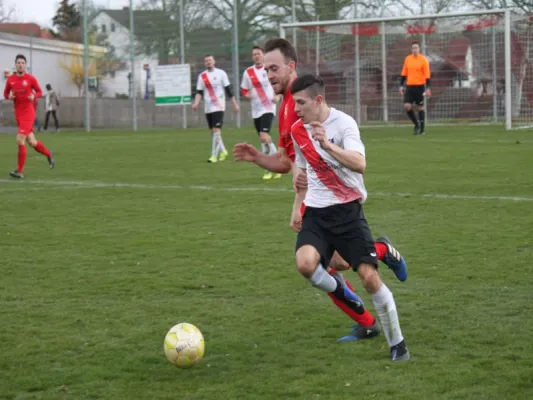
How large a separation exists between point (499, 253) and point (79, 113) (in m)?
37.5

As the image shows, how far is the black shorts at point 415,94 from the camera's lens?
79.7ft

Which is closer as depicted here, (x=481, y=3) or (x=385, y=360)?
(x=385, y=360)

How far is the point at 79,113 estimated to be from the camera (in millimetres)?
43969

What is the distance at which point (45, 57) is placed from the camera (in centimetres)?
5303

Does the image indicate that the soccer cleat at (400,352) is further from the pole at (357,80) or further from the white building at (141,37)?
the white building at (141,37)

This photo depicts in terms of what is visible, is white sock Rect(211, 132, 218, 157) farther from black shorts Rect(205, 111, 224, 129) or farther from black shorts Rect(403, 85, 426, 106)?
black shorts Rect(403, 85, 426, 106)

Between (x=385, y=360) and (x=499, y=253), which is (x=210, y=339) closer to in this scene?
(x=385, y=360)

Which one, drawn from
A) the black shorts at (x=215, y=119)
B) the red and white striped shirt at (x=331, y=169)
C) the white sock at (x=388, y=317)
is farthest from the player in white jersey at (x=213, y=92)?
the white sock at (x=388, y=317)

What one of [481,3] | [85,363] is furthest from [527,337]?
[481,3]

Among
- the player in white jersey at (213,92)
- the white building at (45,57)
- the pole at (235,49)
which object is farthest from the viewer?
the white building at (45,57)

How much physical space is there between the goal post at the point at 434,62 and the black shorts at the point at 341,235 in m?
20.9

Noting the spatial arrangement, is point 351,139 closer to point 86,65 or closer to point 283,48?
point 283,48

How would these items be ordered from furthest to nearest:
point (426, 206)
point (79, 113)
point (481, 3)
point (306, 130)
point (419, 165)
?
point (79, 113) → point (481, 3) → point (419, 165) → point (426, 206) → point (306, 130)

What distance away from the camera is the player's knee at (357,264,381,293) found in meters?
5.37
